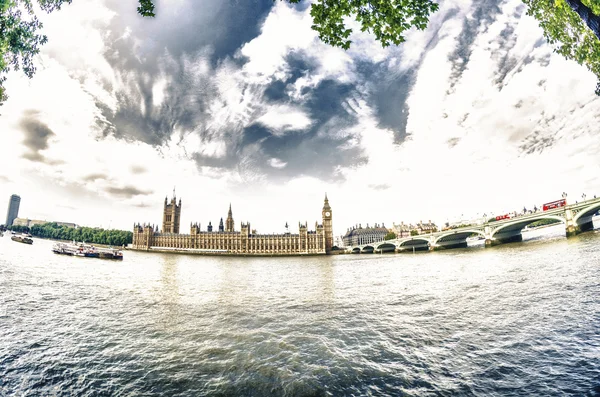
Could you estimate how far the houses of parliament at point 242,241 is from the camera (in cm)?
14250

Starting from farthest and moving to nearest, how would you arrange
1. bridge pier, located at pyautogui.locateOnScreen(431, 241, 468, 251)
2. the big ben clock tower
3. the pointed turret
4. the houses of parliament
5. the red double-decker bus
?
the pointed turret < the big ben clock tower < the houses of parliament < bridge pier, located at pyautogui.locateOnScreen(431, 241, 468, 251) < the red double-decker bus

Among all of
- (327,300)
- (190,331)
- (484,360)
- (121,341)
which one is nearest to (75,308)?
(121,341)

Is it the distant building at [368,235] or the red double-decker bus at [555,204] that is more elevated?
the red double-decker bus at [555,204]

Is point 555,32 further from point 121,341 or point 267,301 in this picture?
point 121,341

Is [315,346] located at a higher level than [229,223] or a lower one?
lower

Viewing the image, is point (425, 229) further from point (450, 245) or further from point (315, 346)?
point (315, 346)

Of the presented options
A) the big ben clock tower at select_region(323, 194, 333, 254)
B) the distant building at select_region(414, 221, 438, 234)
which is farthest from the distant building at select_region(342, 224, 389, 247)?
the big ben clock tower at select_region(323, 194, 333, 254)

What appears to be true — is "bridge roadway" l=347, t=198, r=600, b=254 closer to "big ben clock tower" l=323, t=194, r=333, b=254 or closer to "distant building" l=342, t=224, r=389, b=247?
"big ben clock tower" l=323, t=194, r=333, b=254

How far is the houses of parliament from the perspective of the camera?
142 meters

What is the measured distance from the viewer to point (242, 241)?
481ft

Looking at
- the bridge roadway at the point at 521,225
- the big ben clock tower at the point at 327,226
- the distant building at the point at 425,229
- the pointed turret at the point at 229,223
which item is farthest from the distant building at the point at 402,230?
the pointed turret at the point at 229,223

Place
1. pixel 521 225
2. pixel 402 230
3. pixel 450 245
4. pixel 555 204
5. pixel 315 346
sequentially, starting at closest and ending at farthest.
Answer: pixel 315 346
pixel 555 204
pixel 521 225
pixel 450 245
pixel 402 230

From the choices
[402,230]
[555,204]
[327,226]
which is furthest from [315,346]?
[402,230]

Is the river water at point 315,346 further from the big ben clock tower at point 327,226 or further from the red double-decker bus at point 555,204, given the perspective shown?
the big ben clock tower at point 327,226
